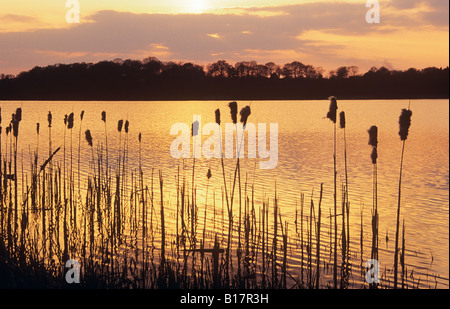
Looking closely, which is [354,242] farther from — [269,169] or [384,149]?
[384,149]

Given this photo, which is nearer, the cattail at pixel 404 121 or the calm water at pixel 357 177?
the cattail at pixel 404 121

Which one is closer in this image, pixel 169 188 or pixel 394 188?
pixel 169 188

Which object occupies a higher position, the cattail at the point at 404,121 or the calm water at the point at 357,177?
the cattail at the point at 404,121

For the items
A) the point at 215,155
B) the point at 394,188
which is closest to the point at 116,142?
the point at 215,155

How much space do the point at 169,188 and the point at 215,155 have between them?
11.1 metres

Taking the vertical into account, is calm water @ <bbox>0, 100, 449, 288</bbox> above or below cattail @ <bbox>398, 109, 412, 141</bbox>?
below

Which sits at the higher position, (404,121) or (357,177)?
(404,121)

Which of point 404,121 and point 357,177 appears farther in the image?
point 357,177

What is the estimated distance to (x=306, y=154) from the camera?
26.3 meters

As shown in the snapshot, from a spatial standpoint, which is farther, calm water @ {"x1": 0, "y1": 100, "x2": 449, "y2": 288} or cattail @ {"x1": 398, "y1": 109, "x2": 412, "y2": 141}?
calm water @ {"x1": 0, "y1": 100, "x2": 449, "y2": 288}
